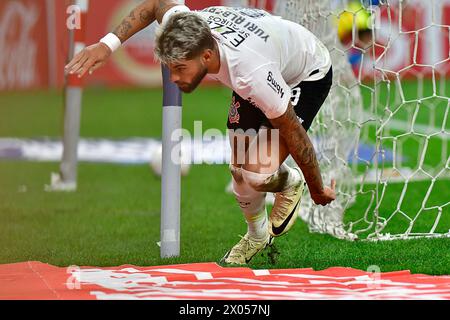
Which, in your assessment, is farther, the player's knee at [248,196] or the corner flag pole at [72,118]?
the corner flag pole at [72,118]

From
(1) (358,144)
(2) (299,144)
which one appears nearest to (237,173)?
(2) (299,144)

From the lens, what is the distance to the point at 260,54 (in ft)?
12.7

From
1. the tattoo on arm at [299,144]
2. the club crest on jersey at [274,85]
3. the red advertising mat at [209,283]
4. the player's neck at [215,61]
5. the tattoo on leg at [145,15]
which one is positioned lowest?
the red advertising mat at [209,283]

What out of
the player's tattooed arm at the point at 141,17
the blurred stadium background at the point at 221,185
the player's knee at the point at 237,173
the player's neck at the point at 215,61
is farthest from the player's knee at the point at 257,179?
the player's tattooed arm at the point at 141,17

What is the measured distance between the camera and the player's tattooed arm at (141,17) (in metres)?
4.31

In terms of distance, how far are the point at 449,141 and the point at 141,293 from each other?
6.59 m

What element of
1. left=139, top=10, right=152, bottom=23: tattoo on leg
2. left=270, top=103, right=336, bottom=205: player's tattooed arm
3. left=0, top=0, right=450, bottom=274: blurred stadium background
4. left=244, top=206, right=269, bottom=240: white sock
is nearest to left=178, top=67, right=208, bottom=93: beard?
left=270, top=103, right=336, bottom=205: player's tattooed arm

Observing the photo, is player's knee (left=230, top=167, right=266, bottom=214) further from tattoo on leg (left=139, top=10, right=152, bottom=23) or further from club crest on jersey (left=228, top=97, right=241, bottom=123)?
tattoo on leg (left=139, top=10, right=152, bottom=23)

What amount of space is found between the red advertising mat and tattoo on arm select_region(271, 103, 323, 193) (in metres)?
0.40

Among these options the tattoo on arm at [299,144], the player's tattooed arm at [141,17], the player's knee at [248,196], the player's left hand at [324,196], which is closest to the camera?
the tattoo on arm at [299,144]

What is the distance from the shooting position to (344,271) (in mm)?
4168

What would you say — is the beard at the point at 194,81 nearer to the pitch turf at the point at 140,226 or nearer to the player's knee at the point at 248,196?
the player's knee at the point at 248,196
